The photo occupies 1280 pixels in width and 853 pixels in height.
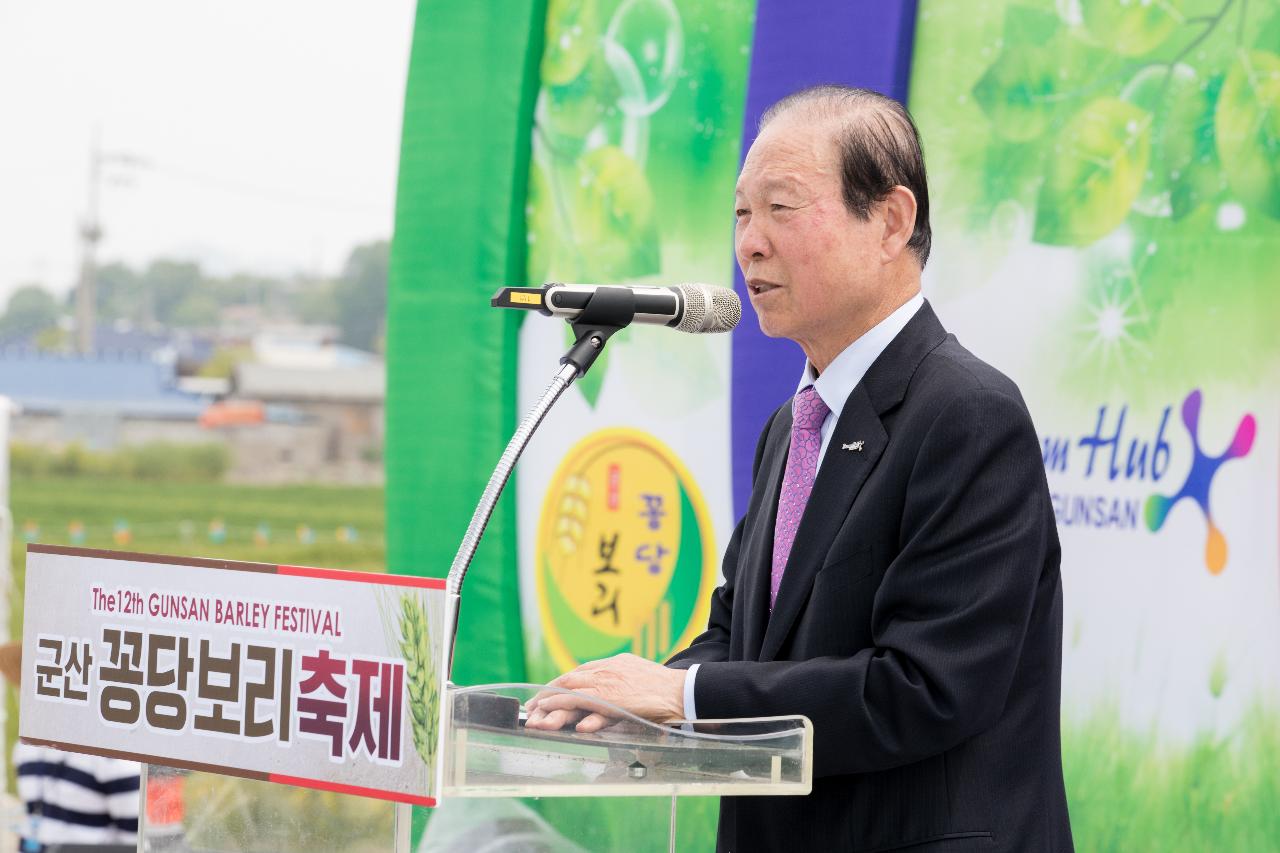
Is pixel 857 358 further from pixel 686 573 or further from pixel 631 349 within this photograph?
pixel 631 349

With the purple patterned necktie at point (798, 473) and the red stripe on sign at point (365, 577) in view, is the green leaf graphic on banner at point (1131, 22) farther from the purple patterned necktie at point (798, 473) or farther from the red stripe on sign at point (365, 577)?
the red stripe on sign at point (365, 577)

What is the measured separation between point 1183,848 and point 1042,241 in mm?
1176

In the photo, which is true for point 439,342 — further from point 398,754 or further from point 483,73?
point 398,754

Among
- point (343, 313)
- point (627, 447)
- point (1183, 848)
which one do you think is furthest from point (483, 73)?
point (343, 313)

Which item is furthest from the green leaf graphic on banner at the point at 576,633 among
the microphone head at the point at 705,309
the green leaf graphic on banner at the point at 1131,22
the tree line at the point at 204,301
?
the tree line at the point at 204,301

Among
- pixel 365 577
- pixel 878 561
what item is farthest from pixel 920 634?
pixel 365 577

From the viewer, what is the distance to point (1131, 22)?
8.77 ft

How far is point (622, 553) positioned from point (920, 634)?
7.31 feet

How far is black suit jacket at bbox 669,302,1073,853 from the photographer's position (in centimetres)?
Answer: 142

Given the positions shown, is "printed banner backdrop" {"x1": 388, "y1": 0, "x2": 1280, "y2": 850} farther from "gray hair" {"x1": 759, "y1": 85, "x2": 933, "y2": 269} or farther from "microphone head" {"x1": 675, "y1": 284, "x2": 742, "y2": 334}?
"gray hair" {"x1": 759, "y1": 85, "x2": 933, "y2": 269}

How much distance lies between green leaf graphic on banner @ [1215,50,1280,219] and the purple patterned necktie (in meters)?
1.26

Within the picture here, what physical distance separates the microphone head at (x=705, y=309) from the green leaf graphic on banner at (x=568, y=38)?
2.16 metres

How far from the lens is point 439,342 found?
3.84 m

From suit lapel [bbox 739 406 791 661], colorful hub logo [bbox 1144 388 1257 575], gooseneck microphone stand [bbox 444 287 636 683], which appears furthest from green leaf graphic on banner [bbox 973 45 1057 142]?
gooseneck microphone stand [bbox 444 287 636 683]
